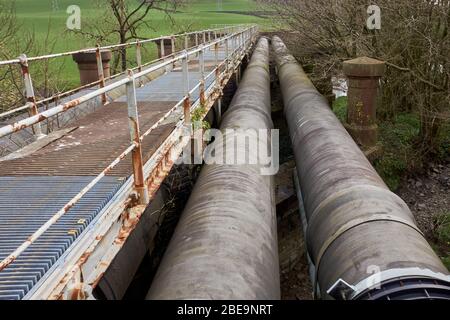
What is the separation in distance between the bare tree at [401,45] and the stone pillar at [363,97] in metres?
3.13

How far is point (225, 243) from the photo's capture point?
147 inches

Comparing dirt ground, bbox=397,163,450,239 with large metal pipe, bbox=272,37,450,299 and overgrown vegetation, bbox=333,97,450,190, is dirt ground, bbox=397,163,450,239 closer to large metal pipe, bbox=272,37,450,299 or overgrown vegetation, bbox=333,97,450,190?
overgrown vegetation, bbox=333,97,450,190

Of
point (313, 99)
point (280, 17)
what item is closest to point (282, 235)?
point (313, 99)

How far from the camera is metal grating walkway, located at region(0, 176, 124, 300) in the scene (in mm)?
2705

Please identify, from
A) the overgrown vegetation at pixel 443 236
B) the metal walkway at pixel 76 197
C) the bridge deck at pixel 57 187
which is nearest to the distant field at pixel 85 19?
the overgrown vegetation at pixel 443 236

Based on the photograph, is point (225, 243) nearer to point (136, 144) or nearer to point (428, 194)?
point (136, 144)

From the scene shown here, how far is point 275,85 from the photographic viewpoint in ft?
67.2

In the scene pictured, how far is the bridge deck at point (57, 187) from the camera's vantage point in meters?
2.84

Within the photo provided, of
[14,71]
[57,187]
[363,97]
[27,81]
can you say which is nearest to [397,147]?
[363,97]

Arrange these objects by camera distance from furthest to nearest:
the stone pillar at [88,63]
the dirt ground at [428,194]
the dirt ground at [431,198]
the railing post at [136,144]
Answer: the stone pillar at [88,63] → the dirt ground at [428,194] → the dirt ground at [431,198] → the railing post at [136,144]

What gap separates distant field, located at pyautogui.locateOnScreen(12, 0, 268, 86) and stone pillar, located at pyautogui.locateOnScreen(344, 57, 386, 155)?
14.9 m

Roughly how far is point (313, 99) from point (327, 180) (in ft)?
15.4

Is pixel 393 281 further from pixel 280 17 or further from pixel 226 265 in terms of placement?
pixel 280 17

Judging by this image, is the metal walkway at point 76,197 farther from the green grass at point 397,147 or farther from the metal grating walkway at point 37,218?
the green grass at point 397,147
